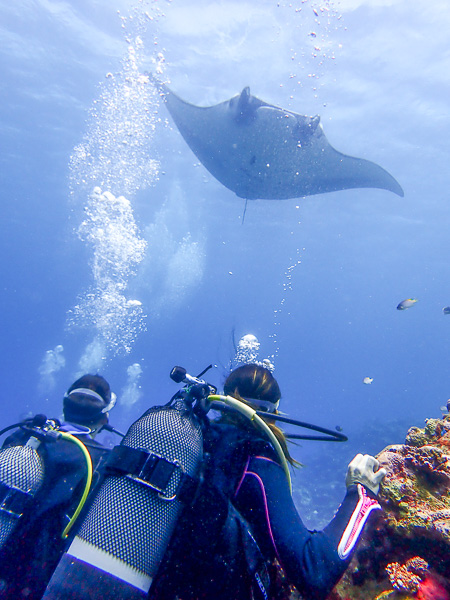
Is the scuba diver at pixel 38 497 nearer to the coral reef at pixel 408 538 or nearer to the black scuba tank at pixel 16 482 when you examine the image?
the black scuba tank at pixel 16 482

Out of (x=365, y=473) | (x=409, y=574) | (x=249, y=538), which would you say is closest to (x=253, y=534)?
(x=249, y=538)

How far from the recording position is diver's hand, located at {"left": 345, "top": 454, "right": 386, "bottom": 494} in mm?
2234

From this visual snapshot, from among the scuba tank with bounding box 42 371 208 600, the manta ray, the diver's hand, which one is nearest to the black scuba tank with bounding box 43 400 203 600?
the scuba tank with bounding box 42 371 208 600

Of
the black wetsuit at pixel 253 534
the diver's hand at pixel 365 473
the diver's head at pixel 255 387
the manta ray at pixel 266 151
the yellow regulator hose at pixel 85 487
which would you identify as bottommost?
the yellow regulator hose at pixel 85 487

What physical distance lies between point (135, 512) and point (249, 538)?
68cm

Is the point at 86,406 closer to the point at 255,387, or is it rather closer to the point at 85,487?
the point at 85,487

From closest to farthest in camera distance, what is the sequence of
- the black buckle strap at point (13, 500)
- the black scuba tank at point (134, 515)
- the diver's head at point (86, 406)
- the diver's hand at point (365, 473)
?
the black scuba tank at point (134, 515), the black buckle strap at point (13, 500), the diver's hand at point (365, 473), the diver's head at point (86, 406)

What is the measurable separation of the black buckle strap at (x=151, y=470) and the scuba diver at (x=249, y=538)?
127 millimetres

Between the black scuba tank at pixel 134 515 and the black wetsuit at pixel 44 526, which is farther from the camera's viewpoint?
the black wetsuit at pixel 44 526

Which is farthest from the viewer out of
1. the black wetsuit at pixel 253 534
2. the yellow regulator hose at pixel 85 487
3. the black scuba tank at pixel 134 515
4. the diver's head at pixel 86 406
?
the diver's head at pixel 86 406

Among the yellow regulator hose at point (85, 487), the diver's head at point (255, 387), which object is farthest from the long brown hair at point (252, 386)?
the yellow regulator hose at point (85, 487)

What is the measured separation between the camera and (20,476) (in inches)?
87.7

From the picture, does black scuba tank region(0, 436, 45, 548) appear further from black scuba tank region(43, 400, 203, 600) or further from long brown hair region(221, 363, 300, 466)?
long brown hair region(221, 363, 300, 466)

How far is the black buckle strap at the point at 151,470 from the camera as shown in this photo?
5.89ft
